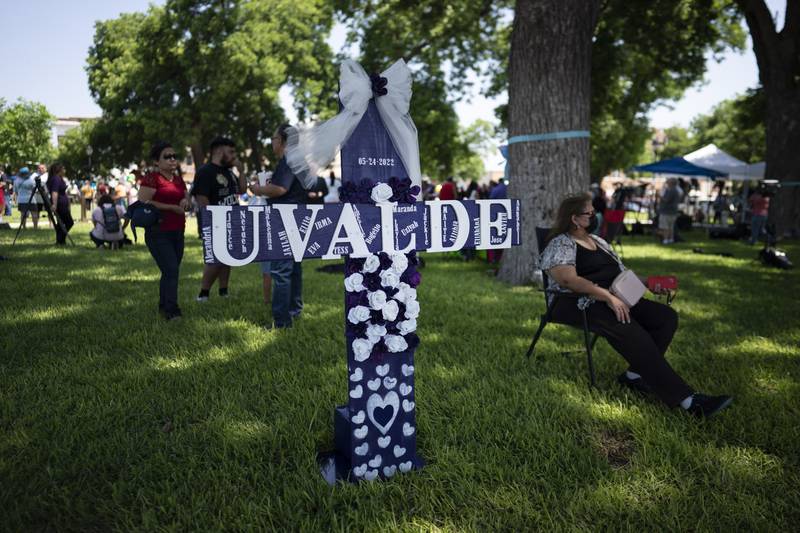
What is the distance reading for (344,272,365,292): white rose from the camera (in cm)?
244

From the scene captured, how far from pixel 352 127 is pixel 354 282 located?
70 cm

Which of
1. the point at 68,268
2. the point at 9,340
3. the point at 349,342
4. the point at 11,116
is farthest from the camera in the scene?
the point at 11,116

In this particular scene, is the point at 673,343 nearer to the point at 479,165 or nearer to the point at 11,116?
the point at 11,116

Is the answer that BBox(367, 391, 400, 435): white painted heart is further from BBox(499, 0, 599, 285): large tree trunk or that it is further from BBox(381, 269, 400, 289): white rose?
BBox(499, 0, 599, 285): large tree trunk

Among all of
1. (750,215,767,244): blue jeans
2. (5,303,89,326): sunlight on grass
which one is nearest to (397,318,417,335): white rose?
(5,303,89,326): sunlight on grass

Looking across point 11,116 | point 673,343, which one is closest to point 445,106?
point 673,343

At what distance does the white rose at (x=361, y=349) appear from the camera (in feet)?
8.00

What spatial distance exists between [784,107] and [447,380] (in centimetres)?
1600

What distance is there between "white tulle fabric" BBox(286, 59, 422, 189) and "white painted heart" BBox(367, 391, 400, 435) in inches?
40.4

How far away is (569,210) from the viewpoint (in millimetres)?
3738

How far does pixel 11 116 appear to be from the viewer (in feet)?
196

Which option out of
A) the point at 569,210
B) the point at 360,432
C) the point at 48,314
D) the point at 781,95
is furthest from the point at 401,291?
the point at 781,95

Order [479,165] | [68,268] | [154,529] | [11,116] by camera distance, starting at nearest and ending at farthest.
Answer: [154,529]
[68,268]
[11,116]
[479,165]

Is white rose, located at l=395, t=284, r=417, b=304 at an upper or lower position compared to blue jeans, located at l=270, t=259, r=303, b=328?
upper
